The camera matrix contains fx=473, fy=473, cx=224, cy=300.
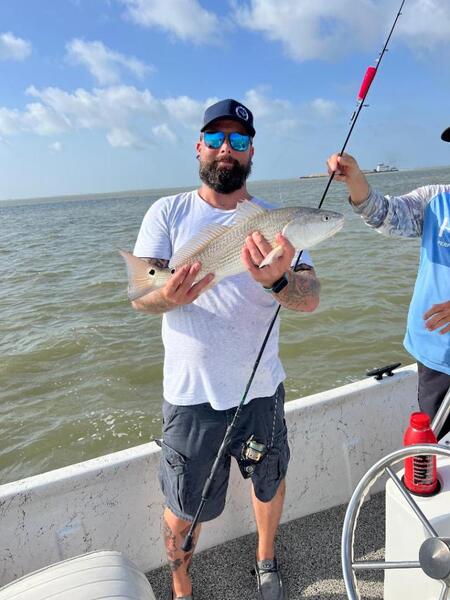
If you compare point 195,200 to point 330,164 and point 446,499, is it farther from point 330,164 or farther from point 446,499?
point 446,499

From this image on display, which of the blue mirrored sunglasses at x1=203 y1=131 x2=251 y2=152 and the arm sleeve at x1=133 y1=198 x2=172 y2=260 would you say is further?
the blue mirrored sunglasses at x1=203 y1=131 x2=251 y2=152

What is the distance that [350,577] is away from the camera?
1618mm

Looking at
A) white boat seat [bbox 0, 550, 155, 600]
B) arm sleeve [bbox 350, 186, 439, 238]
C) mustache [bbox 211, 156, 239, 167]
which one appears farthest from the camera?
arm sleeve [bbox 350, 186, 439, 238]

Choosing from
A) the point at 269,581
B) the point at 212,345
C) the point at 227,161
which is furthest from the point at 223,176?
the point at 269,581

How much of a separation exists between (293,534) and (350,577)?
1.98 metres

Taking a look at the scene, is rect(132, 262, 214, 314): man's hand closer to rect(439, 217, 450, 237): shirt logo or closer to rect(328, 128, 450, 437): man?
rect(328, 128, 450, 437): man

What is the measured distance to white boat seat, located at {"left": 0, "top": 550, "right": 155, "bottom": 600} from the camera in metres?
1.92

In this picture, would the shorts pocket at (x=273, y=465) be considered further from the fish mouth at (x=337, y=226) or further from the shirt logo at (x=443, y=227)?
the shirt logo at (x=443, y=227)

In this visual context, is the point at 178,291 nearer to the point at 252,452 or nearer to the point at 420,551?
the point at 252,452

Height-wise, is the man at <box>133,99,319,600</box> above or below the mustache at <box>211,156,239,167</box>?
below

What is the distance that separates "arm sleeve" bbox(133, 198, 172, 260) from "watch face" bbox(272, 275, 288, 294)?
64 cm

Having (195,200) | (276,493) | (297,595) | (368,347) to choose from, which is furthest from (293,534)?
(368,347)

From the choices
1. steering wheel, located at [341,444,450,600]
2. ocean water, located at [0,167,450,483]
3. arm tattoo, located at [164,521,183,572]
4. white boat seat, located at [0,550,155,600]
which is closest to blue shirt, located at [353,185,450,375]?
steering wheel, located at [341,444,450,600]

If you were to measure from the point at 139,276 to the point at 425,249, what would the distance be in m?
1.80
